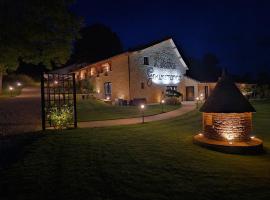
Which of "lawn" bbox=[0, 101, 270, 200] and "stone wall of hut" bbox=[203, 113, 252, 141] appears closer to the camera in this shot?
"lawn" bbox=[0, 101, 270, 200]

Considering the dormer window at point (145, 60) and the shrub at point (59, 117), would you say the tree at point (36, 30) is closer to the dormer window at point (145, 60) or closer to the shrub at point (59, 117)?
the shrub at point (59, 117)

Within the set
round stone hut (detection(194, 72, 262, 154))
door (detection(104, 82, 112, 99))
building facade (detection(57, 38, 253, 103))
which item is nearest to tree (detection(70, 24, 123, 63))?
building facade (detection(57, 38, 253, 103))

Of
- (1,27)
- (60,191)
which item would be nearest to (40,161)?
(60,191)

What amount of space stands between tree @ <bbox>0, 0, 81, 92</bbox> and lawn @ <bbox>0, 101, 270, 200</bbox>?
4239mm

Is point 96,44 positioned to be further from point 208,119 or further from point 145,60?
point 208,119

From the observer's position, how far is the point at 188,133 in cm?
1306

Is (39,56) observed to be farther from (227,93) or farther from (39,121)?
(227,93)

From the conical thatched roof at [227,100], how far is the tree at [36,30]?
25.8ft

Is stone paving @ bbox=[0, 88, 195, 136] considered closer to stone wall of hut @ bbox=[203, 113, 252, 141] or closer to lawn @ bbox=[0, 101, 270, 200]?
lawn @ bbox=[0, 101, 270, 200]

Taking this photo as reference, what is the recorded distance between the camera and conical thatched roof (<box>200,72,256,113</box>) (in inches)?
409

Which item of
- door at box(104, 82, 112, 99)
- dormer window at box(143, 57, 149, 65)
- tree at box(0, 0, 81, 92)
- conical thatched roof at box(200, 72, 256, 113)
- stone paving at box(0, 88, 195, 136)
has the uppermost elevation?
dormer window at box(143, 57, 149, 65)

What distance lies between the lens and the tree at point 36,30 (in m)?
11.1

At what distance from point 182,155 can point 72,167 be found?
3696mm

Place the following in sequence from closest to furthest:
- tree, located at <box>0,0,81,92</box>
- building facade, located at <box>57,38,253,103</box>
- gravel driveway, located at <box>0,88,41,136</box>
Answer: tree, located at <box>0,0,81,92</box>
gravel driveway, located at <box>0,88,41,136</box>
building facade, located at <box>57,38,253,103</box>
